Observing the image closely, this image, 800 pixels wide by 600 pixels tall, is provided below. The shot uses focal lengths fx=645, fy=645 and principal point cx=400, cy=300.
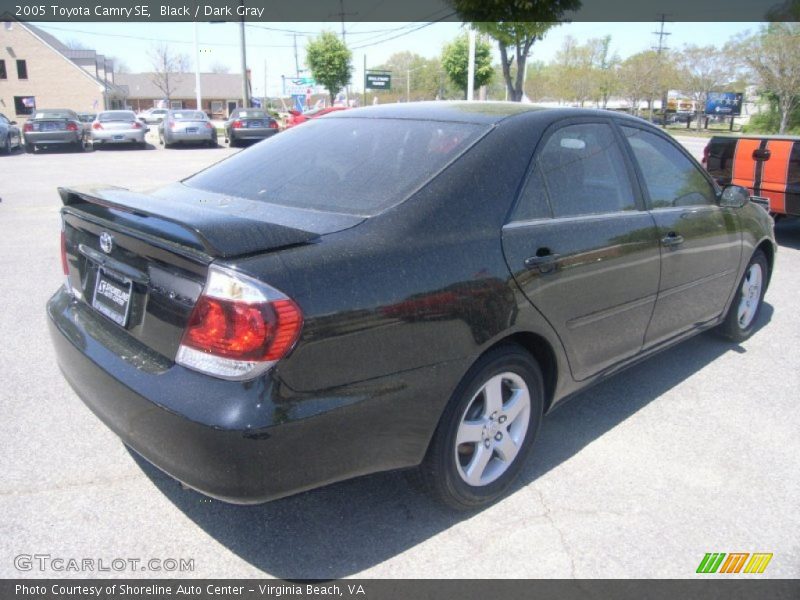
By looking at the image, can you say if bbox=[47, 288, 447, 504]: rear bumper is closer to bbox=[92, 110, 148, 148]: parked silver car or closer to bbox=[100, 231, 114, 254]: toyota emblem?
bbox=[100, 231, 114, 254]: toyota emblem

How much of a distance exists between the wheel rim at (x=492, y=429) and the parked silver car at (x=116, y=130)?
2527 cm

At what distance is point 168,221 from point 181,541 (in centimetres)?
125

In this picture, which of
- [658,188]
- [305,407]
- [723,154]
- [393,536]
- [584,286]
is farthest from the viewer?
[723,154]

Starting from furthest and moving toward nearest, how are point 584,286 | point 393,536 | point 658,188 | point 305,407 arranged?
point 658,188, point 584,286, point 393,536, point 305,407

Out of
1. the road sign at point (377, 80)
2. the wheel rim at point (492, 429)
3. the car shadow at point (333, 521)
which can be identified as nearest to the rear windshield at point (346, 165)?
the wheel rim at point (492, 429)

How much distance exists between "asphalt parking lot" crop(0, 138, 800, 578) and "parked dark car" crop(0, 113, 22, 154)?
2146cm

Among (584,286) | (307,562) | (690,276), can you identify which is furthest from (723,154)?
(307,562)

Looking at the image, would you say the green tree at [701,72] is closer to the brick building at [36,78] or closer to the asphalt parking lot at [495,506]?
the brick building at [36,78]

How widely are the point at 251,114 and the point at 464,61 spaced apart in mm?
18008

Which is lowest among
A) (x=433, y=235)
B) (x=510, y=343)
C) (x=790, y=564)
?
(x=790, y=564)

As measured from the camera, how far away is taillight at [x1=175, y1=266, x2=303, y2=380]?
6.53ft

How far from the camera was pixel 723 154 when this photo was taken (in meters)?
8.95

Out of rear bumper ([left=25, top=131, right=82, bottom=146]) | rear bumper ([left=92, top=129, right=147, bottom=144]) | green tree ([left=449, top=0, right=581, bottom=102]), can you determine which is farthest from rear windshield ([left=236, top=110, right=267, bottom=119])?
green tree ([left=449, top=0, right=581, bottom=102])

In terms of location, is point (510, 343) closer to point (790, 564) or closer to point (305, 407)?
point (305, 407)
